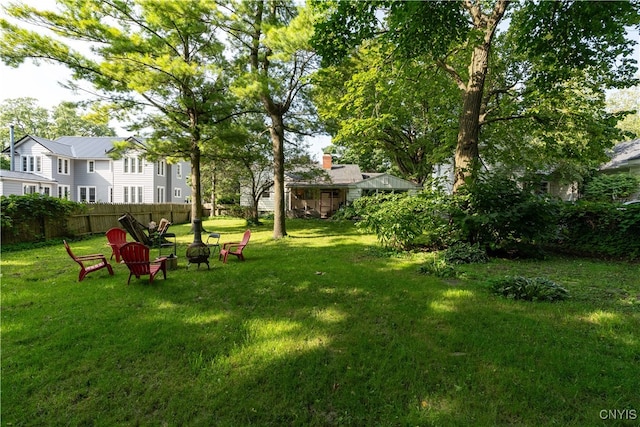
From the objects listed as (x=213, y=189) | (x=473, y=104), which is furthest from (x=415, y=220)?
(x=213, y=189)

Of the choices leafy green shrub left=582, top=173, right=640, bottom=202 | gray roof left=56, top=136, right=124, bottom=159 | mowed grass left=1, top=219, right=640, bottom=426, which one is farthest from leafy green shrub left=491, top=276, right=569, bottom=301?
gray roof left=56, top=136, right=124, bottom=159

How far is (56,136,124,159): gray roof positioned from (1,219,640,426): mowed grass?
93.2 ft

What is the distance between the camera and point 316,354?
3.29m

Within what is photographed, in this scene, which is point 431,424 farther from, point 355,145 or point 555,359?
point 355,145

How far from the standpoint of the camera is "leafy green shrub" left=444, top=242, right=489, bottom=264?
791cm

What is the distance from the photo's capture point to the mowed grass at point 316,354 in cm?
248

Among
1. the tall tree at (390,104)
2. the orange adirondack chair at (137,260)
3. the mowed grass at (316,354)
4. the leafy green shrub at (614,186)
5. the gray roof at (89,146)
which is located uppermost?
the gray roof at (89,146)

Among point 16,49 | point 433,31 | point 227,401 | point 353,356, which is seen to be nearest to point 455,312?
point 353,356

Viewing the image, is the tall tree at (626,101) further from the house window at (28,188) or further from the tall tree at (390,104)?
the house window at (28,188)

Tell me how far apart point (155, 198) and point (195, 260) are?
2528cm

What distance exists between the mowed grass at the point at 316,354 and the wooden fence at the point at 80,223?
21.9 ft

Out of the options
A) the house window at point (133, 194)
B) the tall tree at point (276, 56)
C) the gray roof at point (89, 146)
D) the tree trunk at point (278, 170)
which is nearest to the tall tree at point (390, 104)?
the tall tree at point (276, 56)

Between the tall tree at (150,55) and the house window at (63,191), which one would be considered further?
the house window at (63,191)

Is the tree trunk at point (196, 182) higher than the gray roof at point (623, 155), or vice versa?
the gray roof at point (623, 155)
